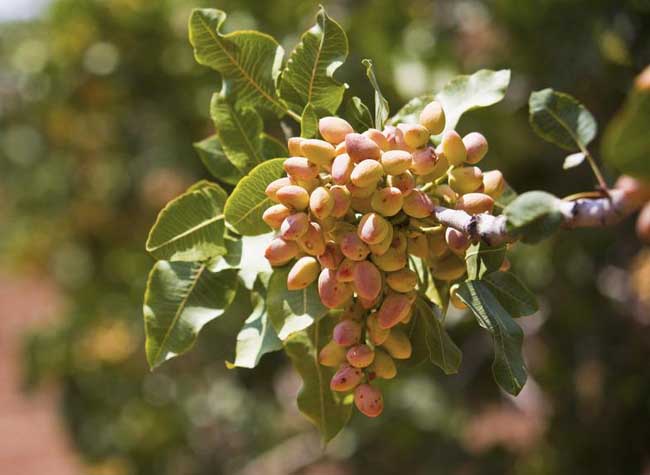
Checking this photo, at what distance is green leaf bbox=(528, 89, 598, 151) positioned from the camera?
2.35 feet

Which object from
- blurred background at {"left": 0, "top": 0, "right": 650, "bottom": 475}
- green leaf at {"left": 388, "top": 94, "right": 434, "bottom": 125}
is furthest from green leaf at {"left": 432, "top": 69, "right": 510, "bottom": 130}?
blurred background at {"left": 0, "top": 0, "right": 650, "bottom": 475}

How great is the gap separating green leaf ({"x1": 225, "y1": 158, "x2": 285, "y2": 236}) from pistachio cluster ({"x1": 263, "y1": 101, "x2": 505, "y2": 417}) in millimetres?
18

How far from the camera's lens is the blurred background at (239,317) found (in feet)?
5.49

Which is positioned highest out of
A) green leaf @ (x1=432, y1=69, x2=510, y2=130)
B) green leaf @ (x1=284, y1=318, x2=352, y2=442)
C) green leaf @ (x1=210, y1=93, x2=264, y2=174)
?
green leaf @ (x1=432, y1=69, x2=510, y2=130)

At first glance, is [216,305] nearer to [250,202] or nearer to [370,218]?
[250,202]

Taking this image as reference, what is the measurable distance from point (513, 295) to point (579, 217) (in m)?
0.13

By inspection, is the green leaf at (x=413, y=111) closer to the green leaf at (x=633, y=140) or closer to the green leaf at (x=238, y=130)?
the green leaf at (x=238, y=130)

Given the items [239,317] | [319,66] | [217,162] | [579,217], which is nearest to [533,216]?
[579,217]

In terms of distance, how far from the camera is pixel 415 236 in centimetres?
68

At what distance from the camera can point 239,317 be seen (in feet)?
7.29

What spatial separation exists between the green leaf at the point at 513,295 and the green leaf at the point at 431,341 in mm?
61

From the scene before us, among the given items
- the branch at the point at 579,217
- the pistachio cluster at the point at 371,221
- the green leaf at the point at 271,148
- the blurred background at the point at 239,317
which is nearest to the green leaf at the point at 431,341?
the pistachio cluster at the point at 371,221

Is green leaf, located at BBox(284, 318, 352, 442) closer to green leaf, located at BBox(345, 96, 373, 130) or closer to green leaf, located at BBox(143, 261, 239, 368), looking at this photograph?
green leaf, located at BBox(143, 261, 239, 368)

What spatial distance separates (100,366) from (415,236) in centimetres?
210
